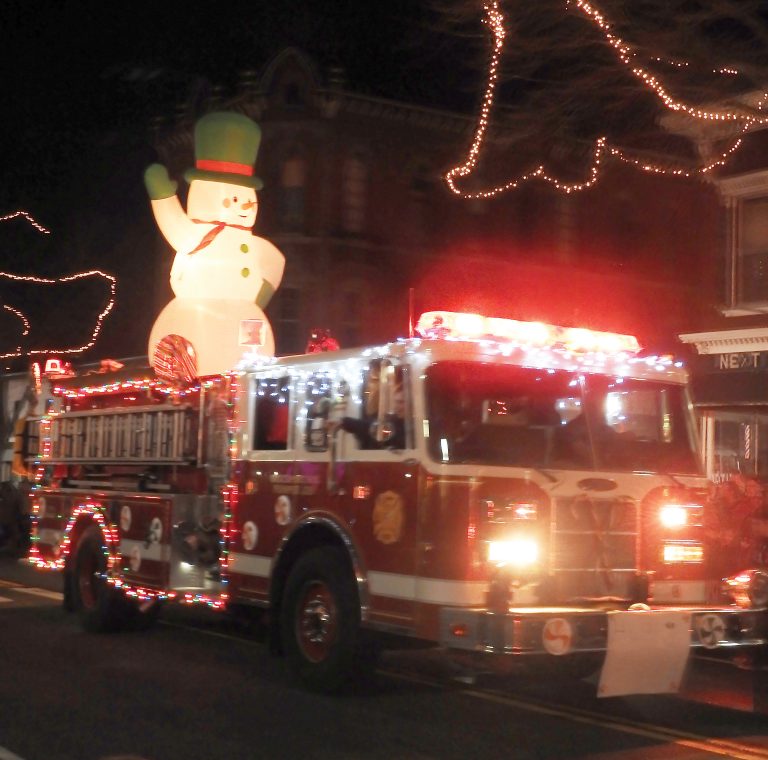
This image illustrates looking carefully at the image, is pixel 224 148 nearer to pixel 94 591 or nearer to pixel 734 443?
pixel 94 591

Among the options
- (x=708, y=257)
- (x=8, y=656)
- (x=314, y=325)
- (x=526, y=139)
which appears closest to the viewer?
→ (x=8, y=656)

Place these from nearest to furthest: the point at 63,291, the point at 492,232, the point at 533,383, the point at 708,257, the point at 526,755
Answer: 1. the point at 526,755
2. the point at 533,383
3. the point at 708,257
4. the point at 492,232
5. the point at 63,291

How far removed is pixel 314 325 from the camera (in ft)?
85.9

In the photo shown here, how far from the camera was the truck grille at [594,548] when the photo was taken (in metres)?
7.88

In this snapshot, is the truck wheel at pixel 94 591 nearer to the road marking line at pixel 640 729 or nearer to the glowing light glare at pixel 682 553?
the road marking line at pixel 640 729

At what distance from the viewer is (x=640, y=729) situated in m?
7.82

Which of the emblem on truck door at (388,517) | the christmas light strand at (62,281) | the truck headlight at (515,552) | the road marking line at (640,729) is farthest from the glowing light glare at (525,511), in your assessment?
the christmas light strand at (62,281)

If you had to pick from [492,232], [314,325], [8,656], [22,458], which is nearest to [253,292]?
[22,458]

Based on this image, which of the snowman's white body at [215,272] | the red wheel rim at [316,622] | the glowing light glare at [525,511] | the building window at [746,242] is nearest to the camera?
the glowing light glare at [525,511]

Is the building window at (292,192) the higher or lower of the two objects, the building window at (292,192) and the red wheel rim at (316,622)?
the higher

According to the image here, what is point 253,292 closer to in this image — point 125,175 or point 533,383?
point 533,383

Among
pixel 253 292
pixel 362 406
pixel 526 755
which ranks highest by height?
pixel 253 292

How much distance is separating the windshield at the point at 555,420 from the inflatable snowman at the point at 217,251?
554 centimetres

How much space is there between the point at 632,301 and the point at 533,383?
2170cm
